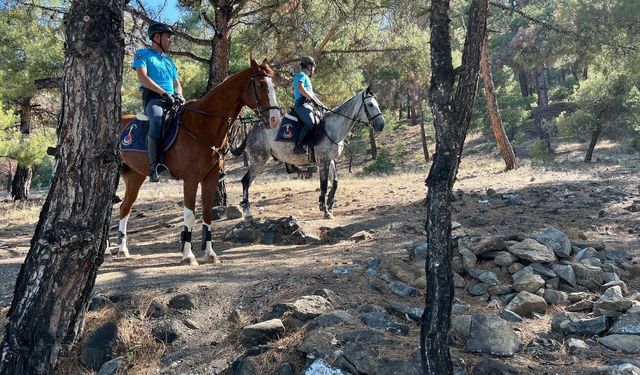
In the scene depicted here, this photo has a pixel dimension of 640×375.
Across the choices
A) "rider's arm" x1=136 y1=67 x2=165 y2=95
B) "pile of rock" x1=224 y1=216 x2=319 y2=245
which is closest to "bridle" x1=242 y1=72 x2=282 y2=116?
"rider's arm" x1=136 y1=67 x2=165 y2=95

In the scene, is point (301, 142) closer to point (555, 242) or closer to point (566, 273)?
point (555, 242)

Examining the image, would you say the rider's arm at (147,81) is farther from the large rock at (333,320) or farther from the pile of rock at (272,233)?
the large rock at (333,320)

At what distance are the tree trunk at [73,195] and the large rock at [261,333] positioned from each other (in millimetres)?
1377

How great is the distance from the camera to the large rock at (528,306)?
4.88m

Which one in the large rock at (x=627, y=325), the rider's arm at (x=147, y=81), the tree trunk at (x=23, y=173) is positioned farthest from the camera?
the tree trunk at (x=23, y=173)

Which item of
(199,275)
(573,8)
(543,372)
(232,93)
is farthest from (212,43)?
(573,8)

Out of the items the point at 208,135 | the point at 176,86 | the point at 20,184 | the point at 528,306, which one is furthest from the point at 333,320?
the point at 20,184

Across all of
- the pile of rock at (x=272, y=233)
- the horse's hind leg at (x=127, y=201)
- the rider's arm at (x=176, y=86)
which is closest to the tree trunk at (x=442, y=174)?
the rider's arm at (x=176, y=86)

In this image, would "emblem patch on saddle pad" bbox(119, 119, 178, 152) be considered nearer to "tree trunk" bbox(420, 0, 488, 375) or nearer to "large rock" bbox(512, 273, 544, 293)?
"tree trunk" bbox(420, 0, 488, 375)

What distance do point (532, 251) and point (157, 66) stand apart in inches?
201

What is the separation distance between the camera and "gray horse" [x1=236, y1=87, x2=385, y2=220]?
1003 centimetres

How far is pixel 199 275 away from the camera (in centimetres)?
586

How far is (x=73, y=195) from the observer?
3820 millimetres

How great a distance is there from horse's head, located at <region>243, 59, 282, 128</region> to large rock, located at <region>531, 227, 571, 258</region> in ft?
12.0
